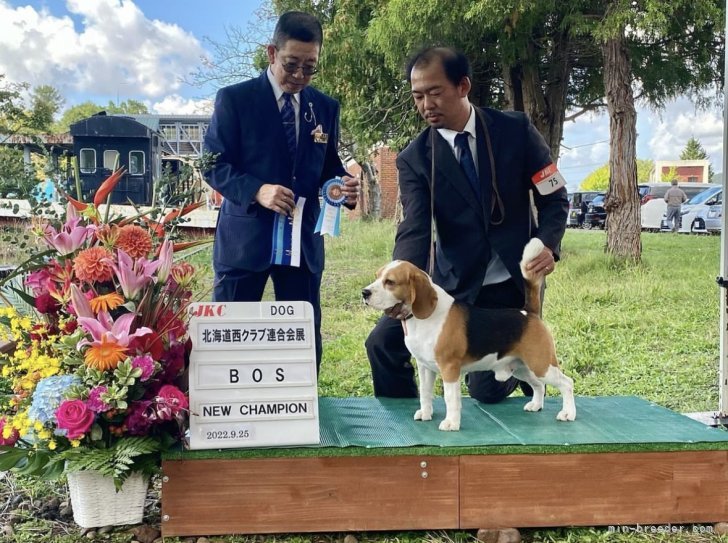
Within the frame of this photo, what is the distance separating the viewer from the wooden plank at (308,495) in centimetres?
248

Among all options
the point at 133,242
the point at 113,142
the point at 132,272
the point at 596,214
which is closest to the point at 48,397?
the point at 132,272

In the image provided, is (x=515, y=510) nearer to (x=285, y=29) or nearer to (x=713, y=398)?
(x=285, y=29)

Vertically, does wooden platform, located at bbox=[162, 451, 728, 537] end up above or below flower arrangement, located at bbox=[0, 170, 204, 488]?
below

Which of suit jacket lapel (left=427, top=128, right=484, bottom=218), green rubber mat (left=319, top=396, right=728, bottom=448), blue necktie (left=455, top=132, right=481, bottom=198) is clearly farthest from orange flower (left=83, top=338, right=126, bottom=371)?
blue necktie (left=455, top=132, right=481, bottom=198)

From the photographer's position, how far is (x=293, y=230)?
3166 millimetres

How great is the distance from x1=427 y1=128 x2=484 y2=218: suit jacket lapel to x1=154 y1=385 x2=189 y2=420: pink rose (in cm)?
153

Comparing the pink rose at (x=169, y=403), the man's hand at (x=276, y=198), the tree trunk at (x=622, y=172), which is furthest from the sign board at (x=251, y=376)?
the tree trunk at (x=622, y=172)

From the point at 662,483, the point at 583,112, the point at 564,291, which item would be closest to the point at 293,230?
the point at 662,483

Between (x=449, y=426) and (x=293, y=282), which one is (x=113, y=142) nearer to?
(x=293, y=282)

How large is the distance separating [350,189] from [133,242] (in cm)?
106

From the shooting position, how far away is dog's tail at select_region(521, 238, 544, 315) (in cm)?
292

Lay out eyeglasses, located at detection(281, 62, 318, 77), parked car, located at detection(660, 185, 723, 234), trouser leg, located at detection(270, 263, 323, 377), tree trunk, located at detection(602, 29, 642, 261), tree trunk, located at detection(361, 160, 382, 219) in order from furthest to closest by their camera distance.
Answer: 1. parked car, located at detection(660, 185, 723, 234)
2. tree trunk, located at detection(361, 160, 382, 219)
3. tree trunk, located at detection(602, 29, 642, 261)
4. trouser leg, located at detection(270, 263, 323, 377)
5. eyeglasses, located at detection(281, 62, 318, 77)

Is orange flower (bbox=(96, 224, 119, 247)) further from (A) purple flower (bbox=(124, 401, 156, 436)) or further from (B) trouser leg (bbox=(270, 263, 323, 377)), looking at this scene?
(B) trouser leg (bbox=(270, 263, 323, 377))

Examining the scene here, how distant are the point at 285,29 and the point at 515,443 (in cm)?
197
